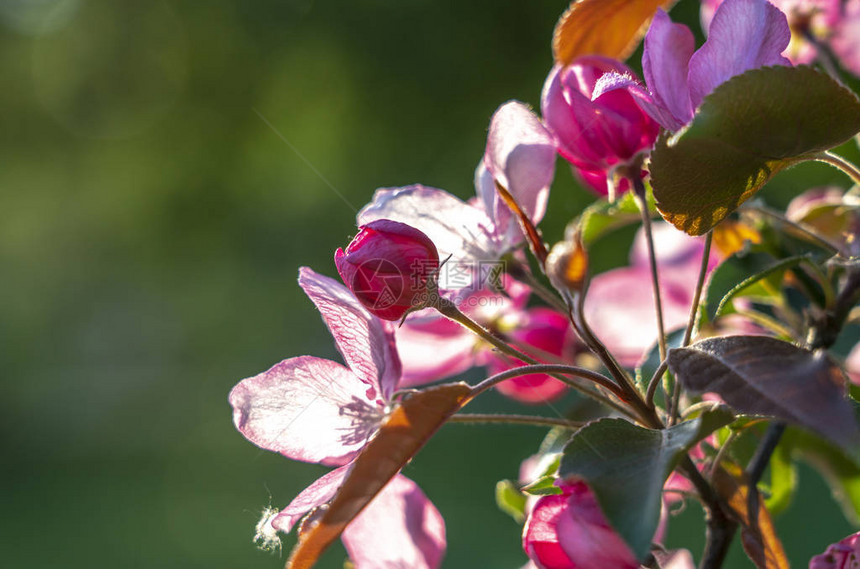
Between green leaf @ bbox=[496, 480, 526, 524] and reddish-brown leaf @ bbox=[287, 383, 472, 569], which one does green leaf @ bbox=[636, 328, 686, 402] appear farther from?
reddish-brown leaf @ bbox=[287, 383, 472, 569]

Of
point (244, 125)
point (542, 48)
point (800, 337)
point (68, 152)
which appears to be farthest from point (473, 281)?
point (68, 152)

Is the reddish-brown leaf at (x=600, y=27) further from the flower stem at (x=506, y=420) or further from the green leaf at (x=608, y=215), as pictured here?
the flower stem at (x=506, y=420)

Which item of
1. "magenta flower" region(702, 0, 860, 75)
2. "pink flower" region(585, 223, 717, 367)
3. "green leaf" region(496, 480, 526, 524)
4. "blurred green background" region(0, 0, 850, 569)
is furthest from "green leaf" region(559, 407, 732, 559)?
"blurred green background" region(0, 0, 850, 569)

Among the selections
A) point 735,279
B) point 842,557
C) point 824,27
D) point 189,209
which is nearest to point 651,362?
point 735,279

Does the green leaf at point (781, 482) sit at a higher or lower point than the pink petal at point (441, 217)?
lower

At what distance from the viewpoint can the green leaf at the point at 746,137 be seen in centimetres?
31

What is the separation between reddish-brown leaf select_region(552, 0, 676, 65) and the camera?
0.48m

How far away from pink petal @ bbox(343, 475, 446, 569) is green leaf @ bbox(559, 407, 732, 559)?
170 millimetres

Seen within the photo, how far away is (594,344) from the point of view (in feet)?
1.27

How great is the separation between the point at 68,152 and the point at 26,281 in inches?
39.1

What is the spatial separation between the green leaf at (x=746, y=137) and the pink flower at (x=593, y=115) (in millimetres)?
103

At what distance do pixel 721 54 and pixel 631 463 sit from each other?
0.19 meters

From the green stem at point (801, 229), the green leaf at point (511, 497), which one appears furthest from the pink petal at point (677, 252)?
the green leaf at point (511, 497)

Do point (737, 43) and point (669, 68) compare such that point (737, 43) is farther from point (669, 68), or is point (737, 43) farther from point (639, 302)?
point (639, 302)
